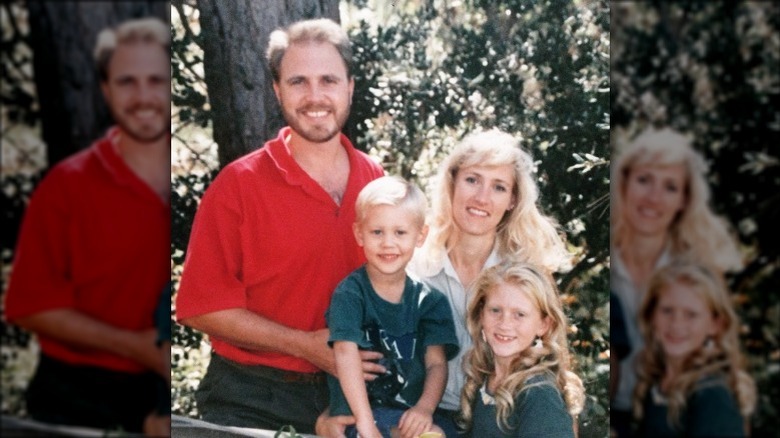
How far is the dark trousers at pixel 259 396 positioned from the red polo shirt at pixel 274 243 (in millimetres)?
56

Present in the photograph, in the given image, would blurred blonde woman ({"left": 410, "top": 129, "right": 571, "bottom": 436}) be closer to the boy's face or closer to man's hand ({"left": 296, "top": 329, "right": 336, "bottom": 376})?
the boy's face

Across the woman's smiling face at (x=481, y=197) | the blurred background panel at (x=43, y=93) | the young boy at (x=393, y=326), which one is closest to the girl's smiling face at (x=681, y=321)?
the woman's smiling face at (x=481, y=197)

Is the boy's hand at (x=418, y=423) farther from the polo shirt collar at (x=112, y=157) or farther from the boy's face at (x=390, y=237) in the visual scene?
the polo shirt collar at (x=112, y=157)

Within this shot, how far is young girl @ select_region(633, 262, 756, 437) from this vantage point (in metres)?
3.86

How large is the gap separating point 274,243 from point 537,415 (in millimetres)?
1334

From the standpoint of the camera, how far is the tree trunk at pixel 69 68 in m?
4.59

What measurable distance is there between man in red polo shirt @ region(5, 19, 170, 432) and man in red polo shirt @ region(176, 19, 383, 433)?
0.30m

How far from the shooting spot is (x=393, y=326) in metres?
4.49

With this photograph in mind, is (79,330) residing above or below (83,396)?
above

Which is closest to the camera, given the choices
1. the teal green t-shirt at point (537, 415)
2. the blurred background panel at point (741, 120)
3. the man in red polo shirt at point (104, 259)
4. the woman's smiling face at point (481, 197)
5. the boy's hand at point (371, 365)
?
the blurred background panel at point (741, 120)

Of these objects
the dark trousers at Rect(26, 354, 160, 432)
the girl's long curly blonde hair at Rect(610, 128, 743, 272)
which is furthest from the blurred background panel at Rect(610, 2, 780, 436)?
the dark trousers at Rect(26, 354, 160, 432)

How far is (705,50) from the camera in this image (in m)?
3.87

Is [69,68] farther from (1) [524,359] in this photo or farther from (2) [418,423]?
(1) [524,359]

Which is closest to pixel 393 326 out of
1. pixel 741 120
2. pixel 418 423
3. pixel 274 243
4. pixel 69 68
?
pixel 418 423
